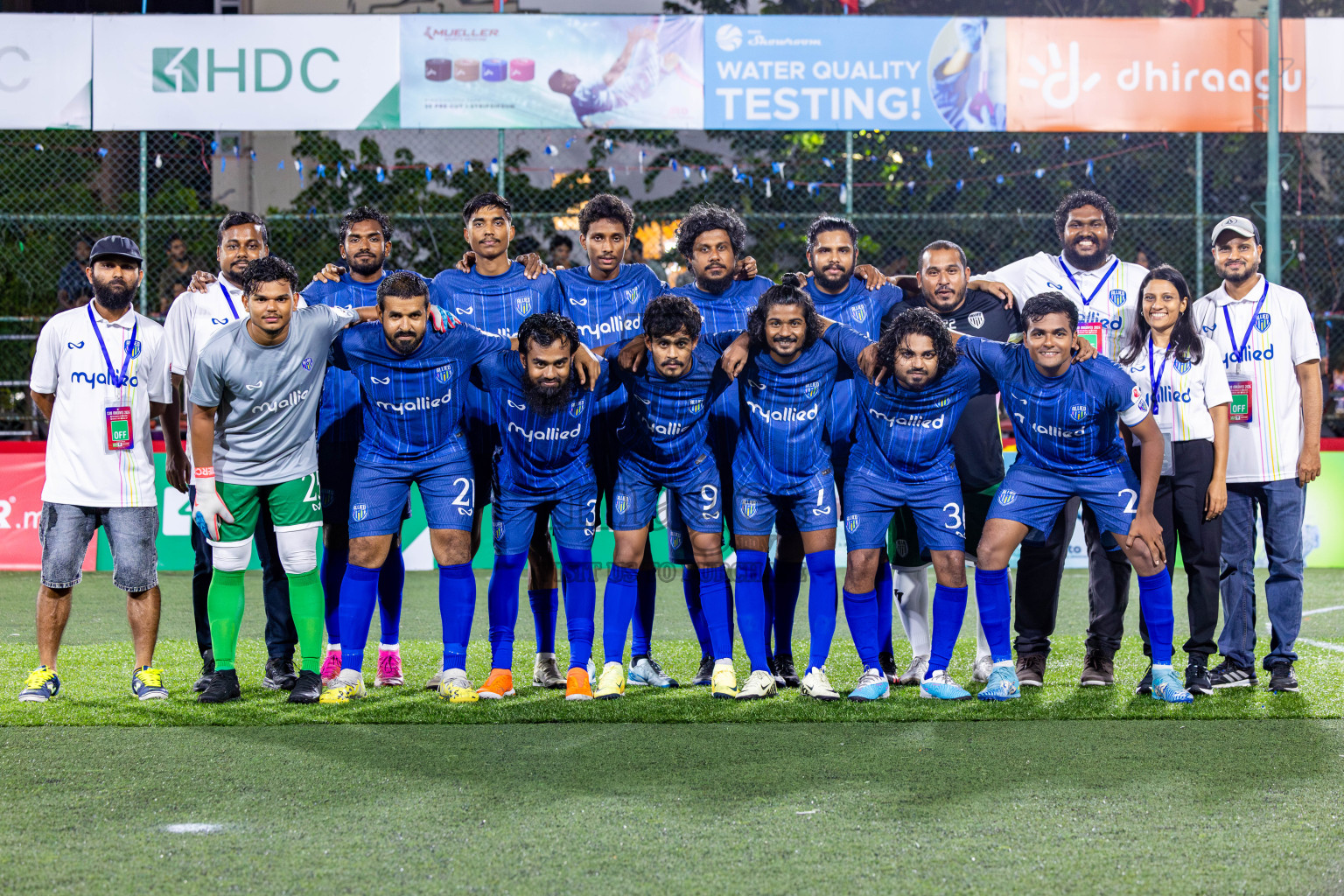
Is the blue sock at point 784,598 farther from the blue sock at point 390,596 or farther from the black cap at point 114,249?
the black cap at point 114,249

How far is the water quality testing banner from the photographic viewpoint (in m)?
11.1

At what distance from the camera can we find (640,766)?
390cm

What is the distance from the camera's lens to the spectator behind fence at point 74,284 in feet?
35.9

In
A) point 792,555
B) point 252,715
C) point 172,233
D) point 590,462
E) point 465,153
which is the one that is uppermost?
point 465,153

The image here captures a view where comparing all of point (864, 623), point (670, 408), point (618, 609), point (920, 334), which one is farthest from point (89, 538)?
point (920, 334)

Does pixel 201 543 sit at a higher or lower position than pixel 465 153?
lower

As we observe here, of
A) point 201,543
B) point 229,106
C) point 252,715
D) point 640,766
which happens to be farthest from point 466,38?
point 640,766

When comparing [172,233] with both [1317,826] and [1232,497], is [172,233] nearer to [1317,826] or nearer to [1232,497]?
[1232,497]

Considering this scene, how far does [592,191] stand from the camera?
12445mm

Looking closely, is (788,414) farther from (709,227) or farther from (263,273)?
(263,273)

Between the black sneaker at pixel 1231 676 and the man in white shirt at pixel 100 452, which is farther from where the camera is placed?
the black sneaker at pixel 1231 676

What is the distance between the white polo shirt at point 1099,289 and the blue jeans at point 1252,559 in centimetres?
77

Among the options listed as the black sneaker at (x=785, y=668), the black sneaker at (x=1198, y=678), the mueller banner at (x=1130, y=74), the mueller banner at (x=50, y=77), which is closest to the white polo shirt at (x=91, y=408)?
the black sneaker at (x=785, y=668)

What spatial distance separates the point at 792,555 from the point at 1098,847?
7.90ft
